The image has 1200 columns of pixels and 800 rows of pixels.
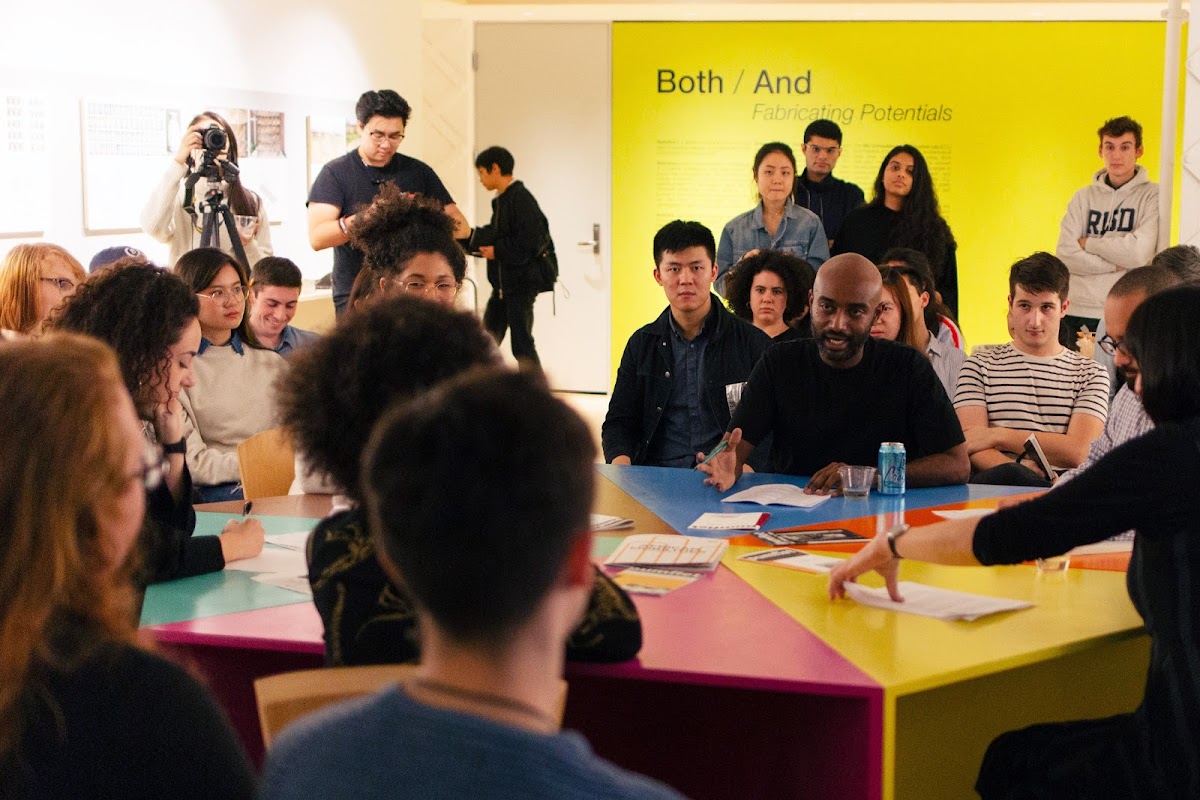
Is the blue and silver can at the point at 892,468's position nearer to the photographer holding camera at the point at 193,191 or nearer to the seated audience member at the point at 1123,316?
the seated audience member at the point at 1123,316

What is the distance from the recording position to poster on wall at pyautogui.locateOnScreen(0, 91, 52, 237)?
5.29 meters

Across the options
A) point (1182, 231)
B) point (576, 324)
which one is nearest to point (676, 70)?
point (576, 324)

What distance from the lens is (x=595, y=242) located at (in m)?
10.2

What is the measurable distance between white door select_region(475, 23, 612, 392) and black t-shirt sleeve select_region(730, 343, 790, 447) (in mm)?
6078

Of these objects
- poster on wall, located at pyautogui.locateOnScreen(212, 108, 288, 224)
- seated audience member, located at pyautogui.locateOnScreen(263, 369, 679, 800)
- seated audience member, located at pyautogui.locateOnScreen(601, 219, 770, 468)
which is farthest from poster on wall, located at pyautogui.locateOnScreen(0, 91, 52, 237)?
seated audience member, located at pyautogui.locateOnScreen(263, 369, 679, 800)

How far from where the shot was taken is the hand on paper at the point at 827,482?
3582 mm

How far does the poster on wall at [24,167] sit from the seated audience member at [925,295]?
11.5 feet

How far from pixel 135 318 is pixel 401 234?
3.06 ft

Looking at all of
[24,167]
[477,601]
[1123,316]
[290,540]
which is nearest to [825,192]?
[1123,316]

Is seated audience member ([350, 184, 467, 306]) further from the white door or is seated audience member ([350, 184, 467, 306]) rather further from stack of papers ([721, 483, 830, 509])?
the white door

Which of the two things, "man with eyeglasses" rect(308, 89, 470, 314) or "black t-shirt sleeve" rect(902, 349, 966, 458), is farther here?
"man with eyeglasses" rect(308, 89, 470, 314)

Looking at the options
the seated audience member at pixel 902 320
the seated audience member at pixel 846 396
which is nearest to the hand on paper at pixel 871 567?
the seated audience member at pixel 846 396

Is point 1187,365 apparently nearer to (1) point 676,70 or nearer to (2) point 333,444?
(2) point 333,444

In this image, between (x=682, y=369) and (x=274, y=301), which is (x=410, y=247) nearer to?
(x=682, y=369)
